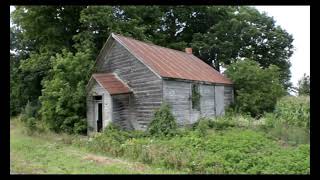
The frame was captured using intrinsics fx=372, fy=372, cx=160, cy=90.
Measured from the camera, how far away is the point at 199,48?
45281 mm

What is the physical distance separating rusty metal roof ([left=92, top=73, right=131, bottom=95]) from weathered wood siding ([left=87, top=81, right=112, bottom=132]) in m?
0.30

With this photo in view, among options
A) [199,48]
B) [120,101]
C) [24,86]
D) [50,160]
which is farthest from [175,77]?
[199,48]

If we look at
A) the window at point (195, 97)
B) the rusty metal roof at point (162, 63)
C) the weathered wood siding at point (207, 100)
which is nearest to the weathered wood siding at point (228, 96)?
the rusty metal roof at point (162, 63)

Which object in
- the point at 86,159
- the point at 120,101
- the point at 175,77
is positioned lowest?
the point at 86,159

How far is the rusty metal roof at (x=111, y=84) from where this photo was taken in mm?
21734

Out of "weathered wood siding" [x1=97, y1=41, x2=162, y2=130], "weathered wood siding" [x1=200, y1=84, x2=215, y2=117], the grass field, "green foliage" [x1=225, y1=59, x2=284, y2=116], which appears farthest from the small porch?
"green foliage" [x1=225, y1=59, x2=284, y2=116]

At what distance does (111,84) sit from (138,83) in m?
1.62

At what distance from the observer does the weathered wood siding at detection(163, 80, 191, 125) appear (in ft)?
70.2

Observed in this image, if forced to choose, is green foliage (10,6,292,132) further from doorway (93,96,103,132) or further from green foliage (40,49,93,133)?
doorway (93,96,103,132)

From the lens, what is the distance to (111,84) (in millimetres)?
22359

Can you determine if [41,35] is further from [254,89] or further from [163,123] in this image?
[254,89]

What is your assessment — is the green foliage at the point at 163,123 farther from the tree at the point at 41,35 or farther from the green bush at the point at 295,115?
the tree at the point at 41,35
